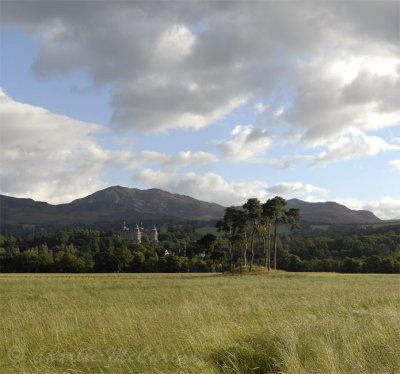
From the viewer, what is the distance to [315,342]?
7.82 metres

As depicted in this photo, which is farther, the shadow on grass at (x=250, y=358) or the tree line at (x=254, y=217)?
the tree line at (x=254, y=217)

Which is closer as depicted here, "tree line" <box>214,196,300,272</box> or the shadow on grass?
the shadow on grass

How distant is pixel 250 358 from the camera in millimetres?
7867

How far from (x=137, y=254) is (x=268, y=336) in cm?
12343

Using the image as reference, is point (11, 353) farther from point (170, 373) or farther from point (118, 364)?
point (170, 373)

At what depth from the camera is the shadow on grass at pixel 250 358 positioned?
24.2 ft

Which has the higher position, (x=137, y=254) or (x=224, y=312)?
(x=224, y=312)

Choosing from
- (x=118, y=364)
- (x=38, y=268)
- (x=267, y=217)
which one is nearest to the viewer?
(x=118, y=364)

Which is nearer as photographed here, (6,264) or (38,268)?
(38,268)

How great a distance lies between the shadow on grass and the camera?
738 cm

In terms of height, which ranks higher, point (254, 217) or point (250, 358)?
point (254, 217)

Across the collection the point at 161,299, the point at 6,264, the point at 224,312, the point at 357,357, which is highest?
the point at 357,357

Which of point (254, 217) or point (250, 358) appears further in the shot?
point (254, 217)

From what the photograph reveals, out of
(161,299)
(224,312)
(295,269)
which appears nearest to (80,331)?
(224,312)
